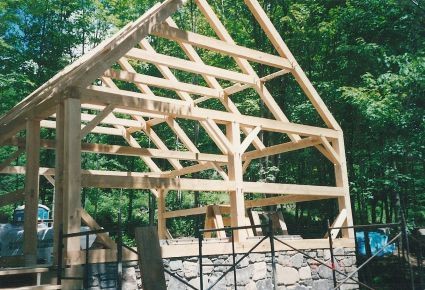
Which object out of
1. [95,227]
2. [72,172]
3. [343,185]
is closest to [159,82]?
[72,172]

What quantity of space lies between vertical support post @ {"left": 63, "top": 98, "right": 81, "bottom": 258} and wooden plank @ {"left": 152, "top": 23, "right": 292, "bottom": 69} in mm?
2048

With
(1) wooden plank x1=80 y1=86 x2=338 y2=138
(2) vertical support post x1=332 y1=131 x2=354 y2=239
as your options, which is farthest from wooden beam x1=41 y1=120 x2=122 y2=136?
(2) vertical support post x1=332 y1=131 x2=354 y2=239

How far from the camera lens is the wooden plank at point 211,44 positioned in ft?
23.3

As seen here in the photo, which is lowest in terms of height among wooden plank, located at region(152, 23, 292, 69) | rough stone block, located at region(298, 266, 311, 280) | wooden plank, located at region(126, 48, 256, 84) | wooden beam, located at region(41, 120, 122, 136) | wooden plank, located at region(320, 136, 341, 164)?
rough stone block, located at region(298, 266, 311, 280)

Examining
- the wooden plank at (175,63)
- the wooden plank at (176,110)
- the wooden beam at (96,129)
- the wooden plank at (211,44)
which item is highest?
the wooden plank at (211,44)

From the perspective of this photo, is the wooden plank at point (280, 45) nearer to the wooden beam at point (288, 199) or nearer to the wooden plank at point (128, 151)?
the wooden beam at point (288, 199)

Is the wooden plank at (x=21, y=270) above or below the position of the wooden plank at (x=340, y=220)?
below

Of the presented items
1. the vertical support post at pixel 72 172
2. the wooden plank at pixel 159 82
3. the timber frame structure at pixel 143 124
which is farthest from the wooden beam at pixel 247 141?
the vertical support post at pixel 72 172

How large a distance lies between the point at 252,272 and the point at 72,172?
12.4 feet

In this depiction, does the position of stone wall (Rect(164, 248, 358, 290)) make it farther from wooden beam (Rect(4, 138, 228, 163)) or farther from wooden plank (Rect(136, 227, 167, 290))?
wooden beam (Rect(4, 138, 228, 163))

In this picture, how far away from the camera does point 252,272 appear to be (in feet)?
25.2

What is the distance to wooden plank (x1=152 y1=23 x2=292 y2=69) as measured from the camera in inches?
280

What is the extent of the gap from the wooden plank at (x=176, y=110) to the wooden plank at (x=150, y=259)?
2597 mm

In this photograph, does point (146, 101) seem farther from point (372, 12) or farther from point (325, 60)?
point (325, 60)
